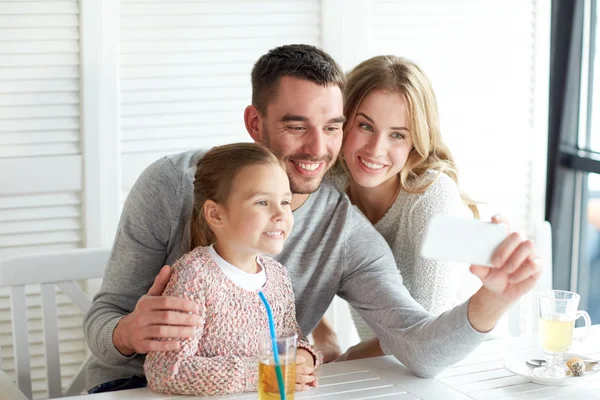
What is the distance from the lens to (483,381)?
167 centimetres

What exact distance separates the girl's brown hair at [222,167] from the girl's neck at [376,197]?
653 millimetres

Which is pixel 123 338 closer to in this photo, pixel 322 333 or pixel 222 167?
pixel 222 167

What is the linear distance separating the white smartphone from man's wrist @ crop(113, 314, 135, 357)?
67cm

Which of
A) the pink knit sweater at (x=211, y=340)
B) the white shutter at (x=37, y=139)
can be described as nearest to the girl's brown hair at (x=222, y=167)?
the pink knit sweater at (x=211, y=340)

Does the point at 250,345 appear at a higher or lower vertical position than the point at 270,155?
lower

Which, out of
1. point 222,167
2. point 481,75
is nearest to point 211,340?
point 222,167

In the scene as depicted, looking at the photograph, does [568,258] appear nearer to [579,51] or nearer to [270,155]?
[579,51]

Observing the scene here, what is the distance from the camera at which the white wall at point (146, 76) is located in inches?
100

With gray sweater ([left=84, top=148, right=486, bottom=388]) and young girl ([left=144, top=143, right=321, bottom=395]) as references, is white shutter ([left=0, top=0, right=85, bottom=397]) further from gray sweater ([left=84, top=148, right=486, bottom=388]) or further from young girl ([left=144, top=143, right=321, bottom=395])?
young girl ([left=144, top=143, right=321, bottom=395])

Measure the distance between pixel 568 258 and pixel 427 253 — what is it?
214cm

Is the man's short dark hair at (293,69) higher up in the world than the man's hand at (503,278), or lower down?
higher up

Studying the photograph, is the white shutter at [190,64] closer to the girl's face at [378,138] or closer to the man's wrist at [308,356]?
the girl's face at [378,138]

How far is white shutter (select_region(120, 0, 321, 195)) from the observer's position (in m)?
2.64

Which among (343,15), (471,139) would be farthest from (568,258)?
(343,15)
